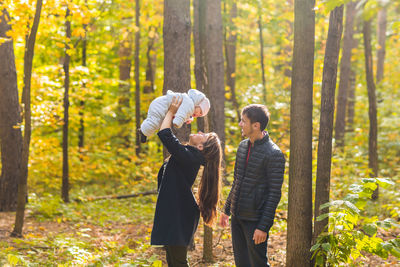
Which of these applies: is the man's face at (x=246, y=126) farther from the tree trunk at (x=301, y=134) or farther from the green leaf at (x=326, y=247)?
the green leaf at (x=326, y=247)

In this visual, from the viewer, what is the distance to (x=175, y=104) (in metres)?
3.69

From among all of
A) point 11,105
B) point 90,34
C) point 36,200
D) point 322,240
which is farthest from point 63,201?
point 322,240

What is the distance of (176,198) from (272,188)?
0.91 m

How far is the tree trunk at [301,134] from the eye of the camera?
4.43 meters

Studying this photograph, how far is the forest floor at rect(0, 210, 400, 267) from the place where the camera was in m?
5.70

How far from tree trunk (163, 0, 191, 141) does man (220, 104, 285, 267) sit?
207 cm

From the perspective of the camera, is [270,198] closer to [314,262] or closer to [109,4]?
[314,262]

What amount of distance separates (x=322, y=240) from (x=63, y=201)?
8.71m

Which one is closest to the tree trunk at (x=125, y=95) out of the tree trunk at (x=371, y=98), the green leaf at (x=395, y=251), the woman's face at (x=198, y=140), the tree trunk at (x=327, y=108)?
the tree trunk at (x=371, y=98)

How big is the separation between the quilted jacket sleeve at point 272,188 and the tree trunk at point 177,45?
7.49ft

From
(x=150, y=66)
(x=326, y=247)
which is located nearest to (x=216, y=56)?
(x=150, y=66)

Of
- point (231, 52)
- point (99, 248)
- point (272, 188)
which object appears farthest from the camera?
point (231, 52)

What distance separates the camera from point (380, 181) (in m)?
3.95

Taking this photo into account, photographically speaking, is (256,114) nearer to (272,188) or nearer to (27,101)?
(272,188)
